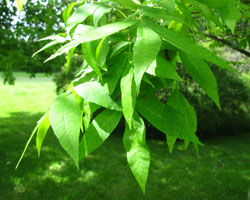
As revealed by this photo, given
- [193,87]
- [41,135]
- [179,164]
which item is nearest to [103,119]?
[41,135]

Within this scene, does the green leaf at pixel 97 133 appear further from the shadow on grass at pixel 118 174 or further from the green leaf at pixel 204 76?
the shadow on grass at pixel 118 174

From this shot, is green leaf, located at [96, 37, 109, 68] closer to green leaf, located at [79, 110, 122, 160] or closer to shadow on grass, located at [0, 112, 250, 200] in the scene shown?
green leaf, located at [79, 110, 122, 160]

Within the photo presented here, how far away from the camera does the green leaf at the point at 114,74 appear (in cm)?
82

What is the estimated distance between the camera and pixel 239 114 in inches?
329

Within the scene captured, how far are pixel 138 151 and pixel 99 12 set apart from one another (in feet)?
1.55

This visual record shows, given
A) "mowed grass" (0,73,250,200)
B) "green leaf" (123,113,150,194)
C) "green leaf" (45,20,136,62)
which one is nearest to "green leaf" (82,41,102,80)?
"green leaf" (45,20,136,62)

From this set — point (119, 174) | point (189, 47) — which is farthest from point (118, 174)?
point (189, 47)

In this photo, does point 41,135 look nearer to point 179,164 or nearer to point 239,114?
point 179,164

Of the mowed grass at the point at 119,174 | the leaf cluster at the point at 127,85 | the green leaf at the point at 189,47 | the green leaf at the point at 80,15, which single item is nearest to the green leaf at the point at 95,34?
the leaf cluster at the point at 127,85

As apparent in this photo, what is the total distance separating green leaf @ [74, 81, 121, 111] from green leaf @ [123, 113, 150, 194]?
0.09 meters

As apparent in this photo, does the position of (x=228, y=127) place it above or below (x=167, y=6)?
below

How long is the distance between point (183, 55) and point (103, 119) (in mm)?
336

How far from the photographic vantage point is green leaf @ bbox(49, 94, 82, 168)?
2.18 ft

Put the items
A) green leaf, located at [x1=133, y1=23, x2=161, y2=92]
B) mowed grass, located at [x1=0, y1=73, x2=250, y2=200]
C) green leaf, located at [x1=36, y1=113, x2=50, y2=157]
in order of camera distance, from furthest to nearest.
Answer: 1. mowed grass, located at [x1=0, y1=73, x2=250, y2=200]
2. green leaf, located at [x1=36, y1=113, x2=50, y2=157]
3. green leaf, located at [x1=133, y1=23, x2=161, y2=92]
